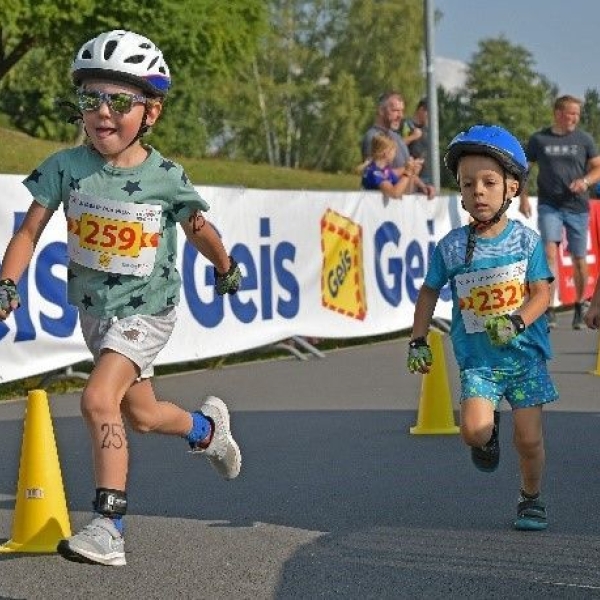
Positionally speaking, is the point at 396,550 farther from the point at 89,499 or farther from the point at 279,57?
the point at 279,57

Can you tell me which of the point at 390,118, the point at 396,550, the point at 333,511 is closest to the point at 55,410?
the point at 333,511

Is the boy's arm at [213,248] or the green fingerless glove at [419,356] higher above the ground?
the boy's arm at [213,248]

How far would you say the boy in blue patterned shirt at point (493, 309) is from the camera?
7.03m

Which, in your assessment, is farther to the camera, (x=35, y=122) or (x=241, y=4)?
(x=35, y=122)

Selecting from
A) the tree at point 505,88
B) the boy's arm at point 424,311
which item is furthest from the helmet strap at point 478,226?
the tree at point 505,88

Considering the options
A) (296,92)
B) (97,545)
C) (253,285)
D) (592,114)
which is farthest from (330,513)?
(592,114)

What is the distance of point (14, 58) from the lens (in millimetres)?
56719

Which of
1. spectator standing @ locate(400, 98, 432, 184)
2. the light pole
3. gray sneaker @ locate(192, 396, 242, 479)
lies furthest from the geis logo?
gray sneaker @ locate(192, 396, 242, 479)

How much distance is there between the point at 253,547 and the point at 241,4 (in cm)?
5260

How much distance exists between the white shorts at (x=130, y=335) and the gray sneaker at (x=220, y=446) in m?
0.66

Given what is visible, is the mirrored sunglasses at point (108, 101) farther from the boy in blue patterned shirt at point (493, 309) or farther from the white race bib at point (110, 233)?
the boy in blue patterned shirt at point (493, 309)

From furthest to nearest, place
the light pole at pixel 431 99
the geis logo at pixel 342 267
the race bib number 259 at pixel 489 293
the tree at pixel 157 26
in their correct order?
the tree at pixel 157 26 → the light pole at pixel 431 99 → the geis logo at pixel 342 267 → the race bib number 259 at pixel 489 293

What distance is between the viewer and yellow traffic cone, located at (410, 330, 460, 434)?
1009 centimetres

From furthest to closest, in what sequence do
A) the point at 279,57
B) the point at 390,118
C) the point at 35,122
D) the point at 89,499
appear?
the point at 279,57
the point at 35,122
the point at 390,118
the point at 89,499
